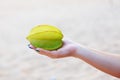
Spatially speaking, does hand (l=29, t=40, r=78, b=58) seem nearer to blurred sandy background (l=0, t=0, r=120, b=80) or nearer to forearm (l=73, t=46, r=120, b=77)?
forearm (l=73, t=46, r=120, b=77)

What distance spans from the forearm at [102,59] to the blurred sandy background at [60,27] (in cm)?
66

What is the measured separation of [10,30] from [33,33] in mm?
1267

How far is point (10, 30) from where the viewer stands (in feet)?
7.15

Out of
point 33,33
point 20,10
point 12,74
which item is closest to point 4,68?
point 12,74

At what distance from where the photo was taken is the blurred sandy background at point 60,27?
5.39ft

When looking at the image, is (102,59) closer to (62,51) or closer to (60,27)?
(62,51)

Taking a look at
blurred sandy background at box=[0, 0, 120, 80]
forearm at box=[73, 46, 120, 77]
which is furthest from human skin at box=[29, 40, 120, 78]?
blurred sandy background at box=[0, 0, 120, 80]

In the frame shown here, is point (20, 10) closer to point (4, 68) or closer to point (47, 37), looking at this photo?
point (4, 68)

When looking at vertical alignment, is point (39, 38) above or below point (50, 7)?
below

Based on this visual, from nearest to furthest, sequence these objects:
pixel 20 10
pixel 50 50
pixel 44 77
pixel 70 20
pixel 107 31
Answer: pixel 50 50
pixel 44 77
pixel 107 31
pixel 70 20
pixel 20 10

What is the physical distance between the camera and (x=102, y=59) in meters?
0.91

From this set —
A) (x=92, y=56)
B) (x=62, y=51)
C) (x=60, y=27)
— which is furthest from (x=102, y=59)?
(x=60, y=27)

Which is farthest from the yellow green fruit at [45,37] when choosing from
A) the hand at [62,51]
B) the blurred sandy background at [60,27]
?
the blurred sandy background at [60,27]

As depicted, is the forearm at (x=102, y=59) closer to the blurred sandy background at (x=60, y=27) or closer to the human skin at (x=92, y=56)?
the human skin at (x=92, y=56)
